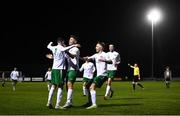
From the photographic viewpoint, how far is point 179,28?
102 m

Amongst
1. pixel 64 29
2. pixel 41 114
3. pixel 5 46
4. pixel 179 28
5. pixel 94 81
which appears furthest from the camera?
pixel 179 28

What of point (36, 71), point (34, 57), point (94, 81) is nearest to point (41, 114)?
point (94, 81)

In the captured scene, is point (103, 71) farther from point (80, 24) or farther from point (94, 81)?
point (80, 24)

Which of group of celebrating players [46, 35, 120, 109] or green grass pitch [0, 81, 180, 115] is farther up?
group of celebrating players [46, 35, 120, 109]

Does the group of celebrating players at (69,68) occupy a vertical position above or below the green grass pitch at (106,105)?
above

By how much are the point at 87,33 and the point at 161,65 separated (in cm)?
1646

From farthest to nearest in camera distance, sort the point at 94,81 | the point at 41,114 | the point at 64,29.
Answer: the point at 64,29 → the point at 94,81 → the point at 41,114

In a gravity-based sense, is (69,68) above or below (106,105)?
above

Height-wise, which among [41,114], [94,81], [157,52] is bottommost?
[41,114]

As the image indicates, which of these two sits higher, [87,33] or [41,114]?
[87,33]

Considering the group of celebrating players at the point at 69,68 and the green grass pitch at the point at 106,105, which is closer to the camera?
the green grass pitch at the point at 106,105

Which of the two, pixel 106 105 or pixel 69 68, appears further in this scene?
pixel 106 105

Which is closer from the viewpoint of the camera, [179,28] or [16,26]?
[16,26]

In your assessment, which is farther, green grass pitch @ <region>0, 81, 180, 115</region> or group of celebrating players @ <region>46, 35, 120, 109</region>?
group of celebrating players @ <region>46, 35, 120, 109</region>
